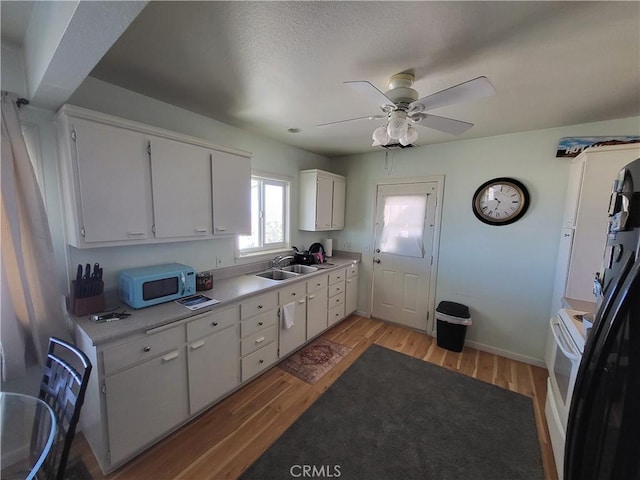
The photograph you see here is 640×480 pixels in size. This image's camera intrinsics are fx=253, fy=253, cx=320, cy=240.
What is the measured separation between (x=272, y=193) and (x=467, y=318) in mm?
2790

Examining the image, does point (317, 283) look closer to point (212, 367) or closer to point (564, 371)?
point (212, 367)

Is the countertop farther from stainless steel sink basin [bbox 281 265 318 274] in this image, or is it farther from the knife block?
stainless steel sink basin [bbox 281 265 318 274]

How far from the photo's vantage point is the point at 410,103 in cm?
158

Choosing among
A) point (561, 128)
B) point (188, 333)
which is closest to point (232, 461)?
point (188, 333)

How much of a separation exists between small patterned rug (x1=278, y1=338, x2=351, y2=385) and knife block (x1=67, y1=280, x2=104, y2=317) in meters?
1.68

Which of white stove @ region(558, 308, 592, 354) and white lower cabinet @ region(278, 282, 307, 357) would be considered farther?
white lower cabinet @ region(278, 282, 307, 357)

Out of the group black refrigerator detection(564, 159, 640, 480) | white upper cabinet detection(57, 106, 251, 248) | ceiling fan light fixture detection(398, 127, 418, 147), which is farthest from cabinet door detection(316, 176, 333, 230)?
black refrigerator detection(564, 159, 640, 480)

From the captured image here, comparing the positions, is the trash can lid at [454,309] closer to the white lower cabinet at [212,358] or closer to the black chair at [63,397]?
the white lower cabinet at [212,358]

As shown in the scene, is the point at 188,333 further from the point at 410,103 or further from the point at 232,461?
the point at 410,103

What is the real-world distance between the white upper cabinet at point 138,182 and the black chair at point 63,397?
714 millimetres

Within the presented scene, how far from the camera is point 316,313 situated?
3.08 meters

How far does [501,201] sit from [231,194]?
2909mm

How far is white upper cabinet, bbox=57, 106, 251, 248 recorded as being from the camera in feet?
5.09

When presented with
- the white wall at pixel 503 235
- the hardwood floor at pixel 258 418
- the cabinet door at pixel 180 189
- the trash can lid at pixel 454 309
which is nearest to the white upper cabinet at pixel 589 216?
the white wall at pixel 503 235
